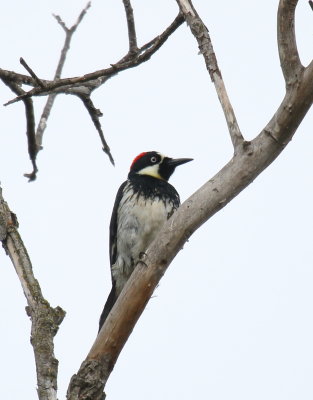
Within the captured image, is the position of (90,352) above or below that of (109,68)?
below

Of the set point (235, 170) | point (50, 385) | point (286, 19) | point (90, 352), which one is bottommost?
point (50, 385)

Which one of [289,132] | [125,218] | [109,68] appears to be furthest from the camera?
[125,218]

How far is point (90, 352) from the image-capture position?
10.2ft

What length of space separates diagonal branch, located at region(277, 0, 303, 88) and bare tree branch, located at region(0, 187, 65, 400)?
4.77 ft

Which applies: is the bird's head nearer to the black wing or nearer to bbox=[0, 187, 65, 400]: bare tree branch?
the black wing

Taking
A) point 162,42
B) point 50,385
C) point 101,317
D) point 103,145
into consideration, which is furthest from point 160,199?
point 50,385

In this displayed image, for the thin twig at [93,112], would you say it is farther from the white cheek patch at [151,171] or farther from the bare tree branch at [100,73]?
the white cheek patch at [151,171]

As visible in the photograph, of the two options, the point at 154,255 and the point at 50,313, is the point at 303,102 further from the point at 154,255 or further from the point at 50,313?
the point at 50,313

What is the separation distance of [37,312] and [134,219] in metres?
2.35

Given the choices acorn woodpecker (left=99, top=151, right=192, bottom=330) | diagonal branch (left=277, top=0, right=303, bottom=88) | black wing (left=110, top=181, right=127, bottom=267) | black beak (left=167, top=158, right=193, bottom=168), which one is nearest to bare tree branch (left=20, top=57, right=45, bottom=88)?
diagonal branch (left=277, top=0, right=303, bottom=88)

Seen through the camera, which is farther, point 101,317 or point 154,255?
point 101,317

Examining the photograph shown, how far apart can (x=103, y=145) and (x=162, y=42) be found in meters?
0.82

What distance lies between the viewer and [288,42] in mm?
3066

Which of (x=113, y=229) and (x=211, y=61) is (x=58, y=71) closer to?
(x=211, y=61)
